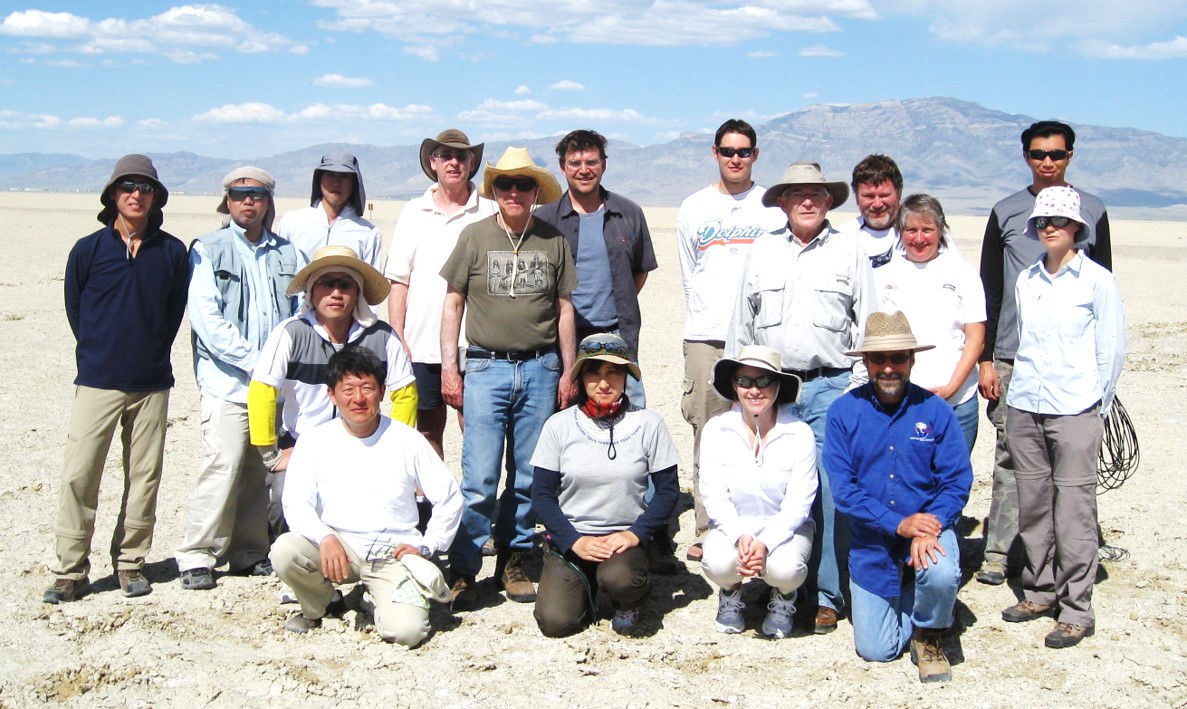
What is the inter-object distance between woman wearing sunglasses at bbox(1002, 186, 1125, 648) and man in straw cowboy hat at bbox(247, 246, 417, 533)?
9.39 feet

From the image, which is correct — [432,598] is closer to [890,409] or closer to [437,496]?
[437,496]

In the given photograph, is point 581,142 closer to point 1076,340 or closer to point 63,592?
point 1076,340

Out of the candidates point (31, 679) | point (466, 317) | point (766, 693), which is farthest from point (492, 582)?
point (31, 679)

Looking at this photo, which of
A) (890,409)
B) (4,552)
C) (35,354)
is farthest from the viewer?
(35,354)

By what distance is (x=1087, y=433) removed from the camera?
4.75 m

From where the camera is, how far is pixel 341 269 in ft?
16.5

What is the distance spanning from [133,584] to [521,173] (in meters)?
2.70

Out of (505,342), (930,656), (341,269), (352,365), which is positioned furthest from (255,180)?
(930,656)

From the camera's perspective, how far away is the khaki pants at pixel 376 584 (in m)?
4.70

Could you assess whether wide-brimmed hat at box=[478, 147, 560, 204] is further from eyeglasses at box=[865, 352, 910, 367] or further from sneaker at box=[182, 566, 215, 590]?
sneaker at box=[182, 566, 215, 590]

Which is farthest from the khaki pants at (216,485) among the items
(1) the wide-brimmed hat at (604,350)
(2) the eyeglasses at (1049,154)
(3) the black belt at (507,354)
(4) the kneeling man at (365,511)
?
(2) the eyeglasses at (1049,154)

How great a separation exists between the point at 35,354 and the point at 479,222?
26.9 ft

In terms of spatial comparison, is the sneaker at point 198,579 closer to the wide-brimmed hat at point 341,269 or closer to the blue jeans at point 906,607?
the wide-brimmed hat at point 341,269

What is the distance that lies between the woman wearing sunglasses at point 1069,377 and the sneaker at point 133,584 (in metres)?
4.16
